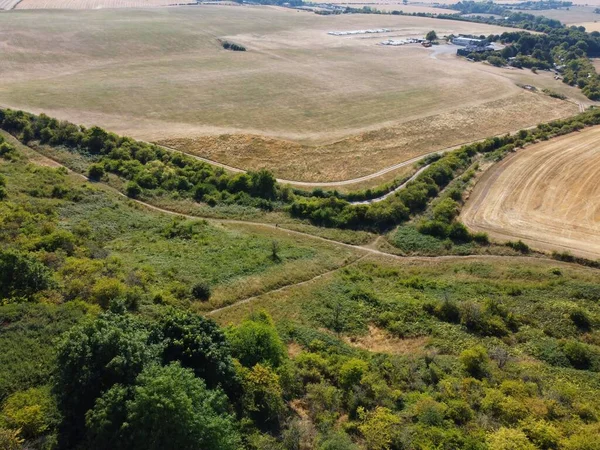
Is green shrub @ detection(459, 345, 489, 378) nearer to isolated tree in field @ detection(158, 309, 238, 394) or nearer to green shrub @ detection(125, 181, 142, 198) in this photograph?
isolated tree in field @ detection(158, 309, 238, 394)

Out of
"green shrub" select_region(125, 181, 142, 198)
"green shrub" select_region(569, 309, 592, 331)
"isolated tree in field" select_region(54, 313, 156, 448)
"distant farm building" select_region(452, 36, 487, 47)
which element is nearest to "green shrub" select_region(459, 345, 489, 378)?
"green shrub" select_region(569, 309, 592, 331)

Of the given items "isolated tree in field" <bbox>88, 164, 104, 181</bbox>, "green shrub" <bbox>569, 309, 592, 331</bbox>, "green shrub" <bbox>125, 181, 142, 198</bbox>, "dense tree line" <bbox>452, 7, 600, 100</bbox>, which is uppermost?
"dense tree line" <bbox>452, 7, 600, 100</bbox>

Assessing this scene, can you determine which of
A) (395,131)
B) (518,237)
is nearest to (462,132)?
(395,131)

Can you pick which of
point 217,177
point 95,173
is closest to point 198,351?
point 217,177

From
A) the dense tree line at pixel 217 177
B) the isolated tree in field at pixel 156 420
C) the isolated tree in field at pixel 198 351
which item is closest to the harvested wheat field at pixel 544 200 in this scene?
the dense tree line at pixel 217 177

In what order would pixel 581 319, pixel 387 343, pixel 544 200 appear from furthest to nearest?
→ pixel 544 200 < pixel 581 319 < pixel 387 343

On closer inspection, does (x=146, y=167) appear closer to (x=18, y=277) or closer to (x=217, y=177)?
(x=217, y=177)
